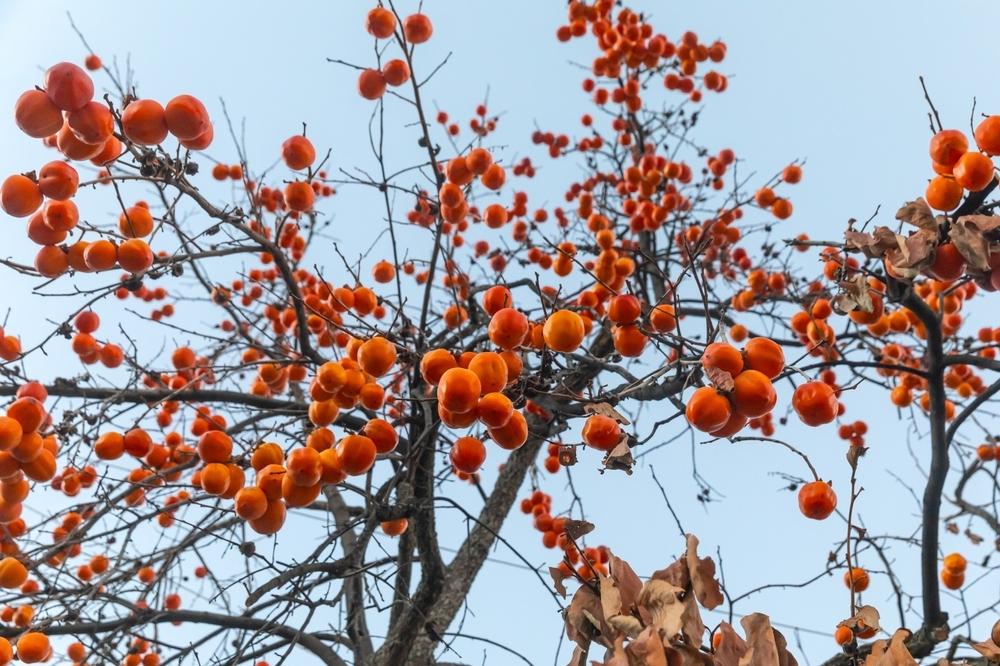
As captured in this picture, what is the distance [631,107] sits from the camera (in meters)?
6.96

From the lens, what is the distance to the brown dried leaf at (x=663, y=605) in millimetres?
1466

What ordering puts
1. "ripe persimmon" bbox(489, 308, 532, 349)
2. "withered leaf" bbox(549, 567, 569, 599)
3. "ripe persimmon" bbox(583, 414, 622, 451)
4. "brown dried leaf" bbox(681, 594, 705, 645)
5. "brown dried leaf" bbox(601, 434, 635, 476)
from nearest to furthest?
"brown dried leaf" bbox(681, 594, 705, 645) → "withered leaf" bbox(549, 567, 569, 599) → "brown dried leaf" bbox(601, 434, 635, 476) → "ripe persimmon" bbox(583, 414, 622, 451) → "ripe persimmon" bbox(489, 308, 532, 349)

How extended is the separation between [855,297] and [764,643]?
1.11 meters

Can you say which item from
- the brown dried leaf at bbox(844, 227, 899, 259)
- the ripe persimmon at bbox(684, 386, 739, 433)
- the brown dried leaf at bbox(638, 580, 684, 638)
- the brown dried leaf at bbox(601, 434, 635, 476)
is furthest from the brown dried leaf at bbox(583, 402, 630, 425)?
the brown dried leaf at bbox(844, 227, 899, 259)

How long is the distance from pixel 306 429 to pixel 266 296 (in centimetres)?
300

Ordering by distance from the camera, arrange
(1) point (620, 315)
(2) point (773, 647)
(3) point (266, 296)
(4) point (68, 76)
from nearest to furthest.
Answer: (2) point (773, 647)
(4) point (68, 76)
(1) point (620, 315)
(3) point (266, 296)

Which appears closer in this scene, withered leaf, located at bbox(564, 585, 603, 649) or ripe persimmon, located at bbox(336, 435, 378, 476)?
withered leaf, located at bbox(564, 585, 603, 649)

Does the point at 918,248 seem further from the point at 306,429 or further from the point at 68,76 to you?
the point at 68,76

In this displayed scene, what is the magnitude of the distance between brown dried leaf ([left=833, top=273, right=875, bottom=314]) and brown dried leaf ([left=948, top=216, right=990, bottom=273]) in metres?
0.26

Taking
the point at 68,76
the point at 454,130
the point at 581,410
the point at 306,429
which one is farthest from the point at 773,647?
the point at 454,130

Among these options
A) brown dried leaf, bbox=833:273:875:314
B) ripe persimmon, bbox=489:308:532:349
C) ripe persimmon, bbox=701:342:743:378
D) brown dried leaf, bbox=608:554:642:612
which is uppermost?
brown dried leaf, bbox=833:273:875:314

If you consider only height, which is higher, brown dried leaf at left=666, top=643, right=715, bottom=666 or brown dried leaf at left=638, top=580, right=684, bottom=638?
brown dried leaf at left=638, top=580, right=684, bottom=638

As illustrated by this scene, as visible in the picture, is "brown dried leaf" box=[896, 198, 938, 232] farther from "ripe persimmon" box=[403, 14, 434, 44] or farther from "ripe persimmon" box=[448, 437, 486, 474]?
"ripe persimmon" box=[403, 14, 434, 44]

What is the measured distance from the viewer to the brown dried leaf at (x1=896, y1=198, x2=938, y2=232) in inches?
86.6
